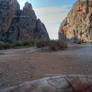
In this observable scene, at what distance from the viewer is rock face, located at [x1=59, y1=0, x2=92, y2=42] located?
43938 mm

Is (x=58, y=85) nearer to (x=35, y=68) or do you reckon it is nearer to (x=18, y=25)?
(x=35, y=68)

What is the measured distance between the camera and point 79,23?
162ft

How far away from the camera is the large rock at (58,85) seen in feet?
7.25

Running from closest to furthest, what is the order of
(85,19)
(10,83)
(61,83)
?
(61,83), (10,83), (85,19)

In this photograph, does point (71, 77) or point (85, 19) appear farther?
point (85, 19)

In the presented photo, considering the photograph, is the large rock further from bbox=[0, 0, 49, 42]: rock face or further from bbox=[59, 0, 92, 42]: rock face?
bbox=[59, 0, 92, 42]: rock face

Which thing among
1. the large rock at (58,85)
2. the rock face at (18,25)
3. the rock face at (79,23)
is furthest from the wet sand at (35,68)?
the rock face at (79,23)

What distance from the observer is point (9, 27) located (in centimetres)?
4397

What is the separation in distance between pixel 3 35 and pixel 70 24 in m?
24.1

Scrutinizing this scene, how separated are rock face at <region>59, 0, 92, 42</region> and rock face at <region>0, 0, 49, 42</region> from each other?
11.1m

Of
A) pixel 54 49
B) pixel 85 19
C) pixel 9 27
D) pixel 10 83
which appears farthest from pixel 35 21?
pixel 10 83

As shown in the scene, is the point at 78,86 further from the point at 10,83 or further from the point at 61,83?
the point at 10,83

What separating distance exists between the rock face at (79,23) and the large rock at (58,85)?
134 feet

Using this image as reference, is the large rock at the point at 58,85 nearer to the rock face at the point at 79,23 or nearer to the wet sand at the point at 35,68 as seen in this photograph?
the wet sand at the point at 35,68
